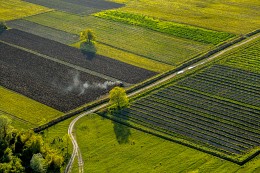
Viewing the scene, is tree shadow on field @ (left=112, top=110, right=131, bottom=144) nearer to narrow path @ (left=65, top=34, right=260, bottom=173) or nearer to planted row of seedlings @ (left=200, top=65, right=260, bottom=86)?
narrow path @ (left=65, top=34, right=260, bottom=173)

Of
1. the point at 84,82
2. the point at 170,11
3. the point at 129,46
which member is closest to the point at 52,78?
the point at 84,82

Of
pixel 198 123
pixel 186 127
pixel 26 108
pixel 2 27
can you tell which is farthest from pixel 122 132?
pixel 2 27

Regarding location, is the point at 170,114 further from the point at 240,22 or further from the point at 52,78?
the point at 240,22

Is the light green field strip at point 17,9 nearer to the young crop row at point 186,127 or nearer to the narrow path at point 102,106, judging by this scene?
the narrow path at point 102,106

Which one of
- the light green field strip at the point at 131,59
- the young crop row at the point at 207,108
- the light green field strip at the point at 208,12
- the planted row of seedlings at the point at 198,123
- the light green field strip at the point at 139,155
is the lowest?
the light green field strip at the point at 139,155

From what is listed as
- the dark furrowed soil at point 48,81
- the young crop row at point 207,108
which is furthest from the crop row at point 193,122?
the dark furrowed soil at point 48,81

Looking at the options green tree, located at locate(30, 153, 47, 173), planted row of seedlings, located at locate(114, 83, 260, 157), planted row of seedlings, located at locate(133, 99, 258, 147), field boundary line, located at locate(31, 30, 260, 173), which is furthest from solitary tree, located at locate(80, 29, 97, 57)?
green tree, located at locate(30, 153, 47, 173)
